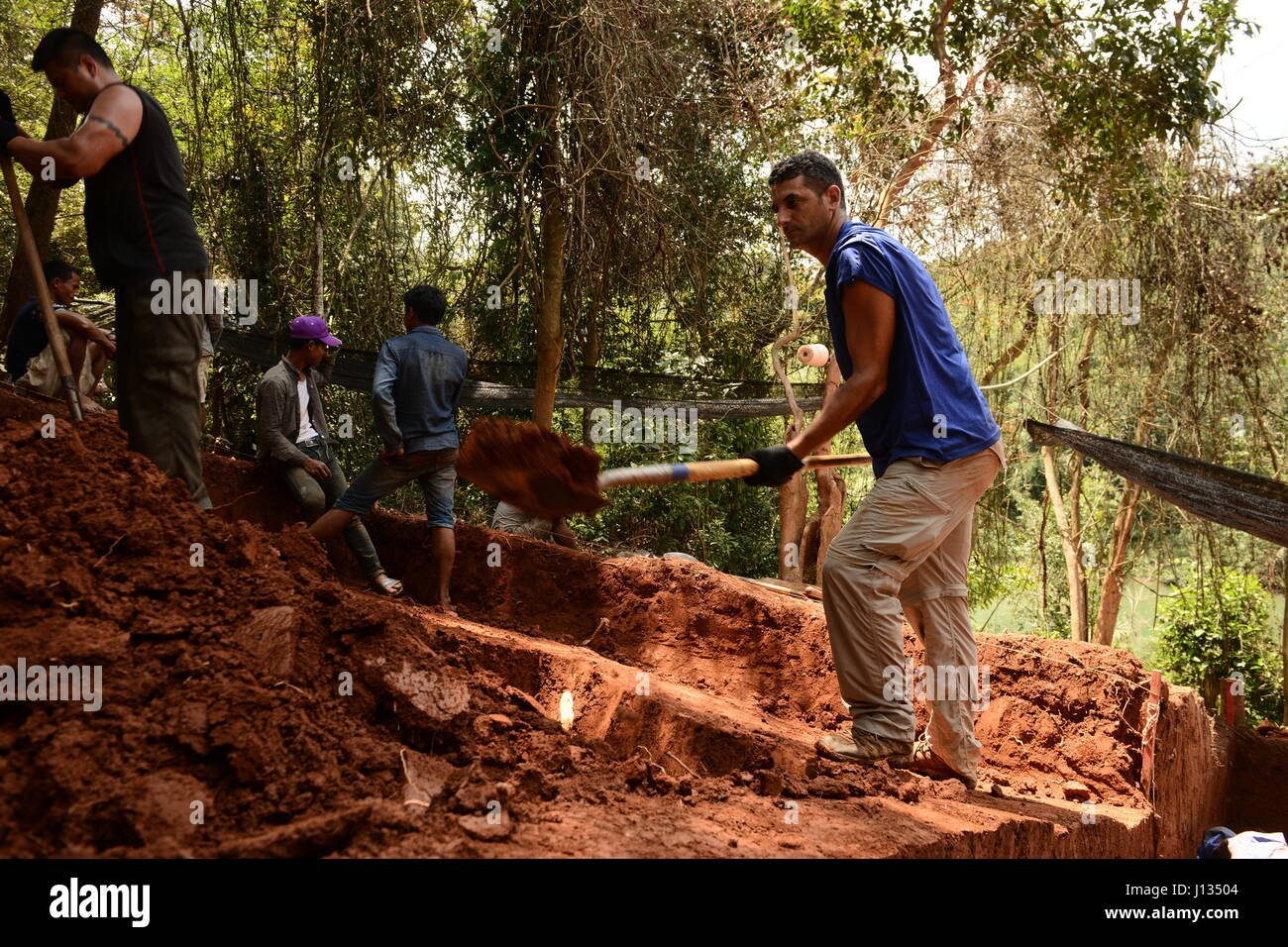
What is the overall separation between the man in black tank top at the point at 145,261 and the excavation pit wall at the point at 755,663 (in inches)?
64.1

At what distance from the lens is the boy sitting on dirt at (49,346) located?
5145 mm

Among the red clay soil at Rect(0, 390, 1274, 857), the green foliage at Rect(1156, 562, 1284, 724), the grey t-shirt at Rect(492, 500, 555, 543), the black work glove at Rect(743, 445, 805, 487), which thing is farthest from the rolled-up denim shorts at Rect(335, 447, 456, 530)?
the green foliage at Rect(1156, 562, 1284, 724)

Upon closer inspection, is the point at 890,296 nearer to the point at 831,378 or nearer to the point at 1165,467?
the point at 1165,467

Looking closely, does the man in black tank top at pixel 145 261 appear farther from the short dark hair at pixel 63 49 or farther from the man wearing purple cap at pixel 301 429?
the man wearing purple cap at pixel 301 429

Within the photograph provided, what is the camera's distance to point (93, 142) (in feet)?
10.9

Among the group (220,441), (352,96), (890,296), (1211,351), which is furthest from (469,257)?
(1211,351)

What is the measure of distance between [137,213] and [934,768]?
11.8 ft

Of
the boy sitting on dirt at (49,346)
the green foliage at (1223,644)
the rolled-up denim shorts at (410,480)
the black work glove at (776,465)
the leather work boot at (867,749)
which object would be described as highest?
the boy sitting on dirt at (49,346)

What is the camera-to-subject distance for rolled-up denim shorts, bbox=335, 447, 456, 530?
516cm

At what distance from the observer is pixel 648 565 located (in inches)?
236

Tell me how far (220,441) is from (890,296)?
488 centimetres

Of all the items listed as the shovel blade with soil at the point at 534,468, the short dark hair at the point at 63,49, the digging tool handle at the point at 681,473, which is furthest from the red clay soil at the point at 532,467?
the short dark hair at the point at 63,49

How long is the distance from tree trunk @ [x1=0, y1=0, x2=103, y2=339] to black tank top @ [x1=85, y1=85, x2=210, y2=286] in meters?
2.77

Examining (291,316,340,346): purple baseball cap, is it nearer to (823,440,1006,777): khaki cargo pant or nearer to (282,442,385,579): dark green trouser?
(282,442,385,579): dark green trouser
